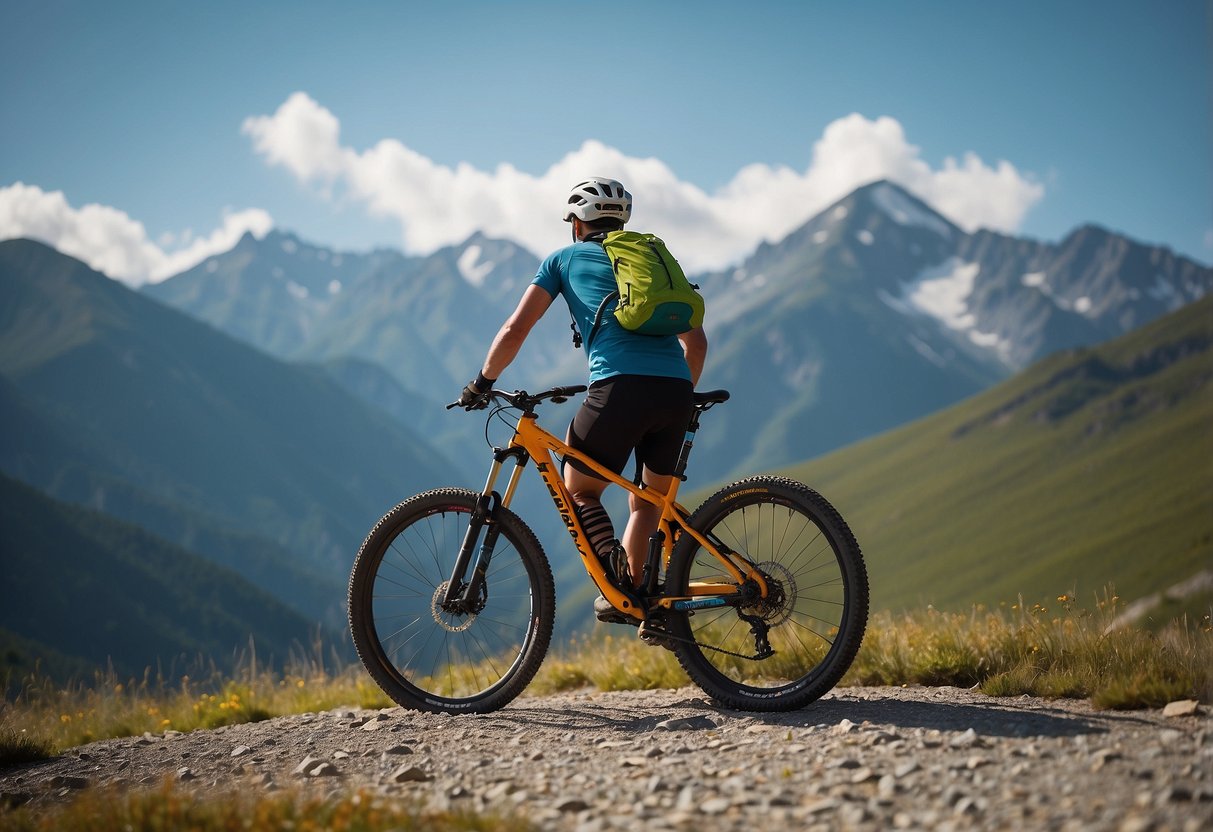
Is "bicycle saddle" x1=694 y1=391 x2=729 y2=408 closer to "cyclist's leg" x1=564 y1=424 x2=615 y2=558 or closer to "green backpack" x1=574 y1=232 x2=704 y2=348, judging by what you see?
"green backpack" x1=574 y1=232 x2=704 y2=348

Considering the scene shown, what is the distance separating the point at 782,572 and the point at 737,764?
4.84 feet

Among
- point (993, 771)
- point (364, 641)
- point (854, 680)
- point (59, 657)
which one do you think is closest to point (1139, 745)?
point (993, 771)

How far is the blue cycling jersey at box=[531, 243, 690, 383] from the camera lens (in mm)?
5770

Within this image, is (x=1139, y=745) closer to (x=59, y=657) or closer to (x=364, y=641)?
(x=364, y=641)

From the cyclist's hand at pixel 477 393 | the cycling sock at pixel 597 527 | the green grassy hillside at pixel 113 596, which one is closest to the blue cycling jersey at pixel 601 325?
the cyclist's hand at pixel 477 393

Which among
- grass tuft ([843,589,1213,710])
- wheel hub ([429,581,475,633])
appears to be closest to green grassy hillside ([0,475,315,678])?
wheel hub ([429,581,475,633])

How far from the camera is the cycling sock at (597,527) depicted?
5.96 metres

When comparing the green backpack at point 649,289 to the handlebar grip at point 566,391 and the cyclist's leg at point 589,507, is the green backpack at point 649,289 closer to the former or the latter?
the handlebar grip at point 566,391

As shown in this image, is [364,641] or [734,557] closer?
[734,557]

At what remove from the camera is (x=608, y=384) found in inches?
226

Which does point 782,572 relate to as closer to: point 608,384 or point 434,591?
point 608,384

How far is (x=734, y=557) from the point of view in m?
5.61

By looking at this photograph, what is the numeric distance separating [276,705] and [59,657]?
5637 inches

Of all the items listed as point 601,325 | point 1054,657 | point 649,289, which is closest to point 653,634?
point 601,325
